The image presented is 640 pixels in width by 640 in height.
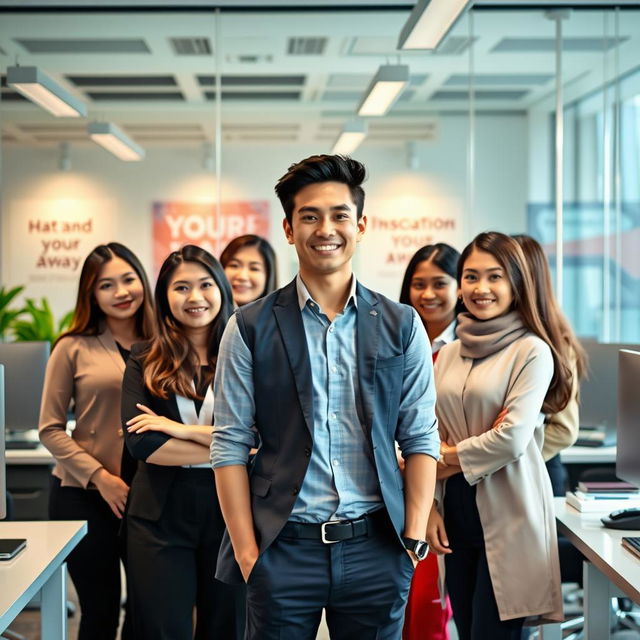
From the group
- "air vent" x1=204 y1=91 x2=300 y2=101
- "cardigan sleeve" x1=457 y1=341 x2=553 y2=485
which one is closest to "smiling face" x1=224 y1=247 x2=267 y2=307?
"cardigan sleeve" x1=457 y1=341 x2=553 y2=485

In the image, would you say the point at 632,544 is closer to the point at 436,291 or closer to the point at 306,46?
the point at 436,291

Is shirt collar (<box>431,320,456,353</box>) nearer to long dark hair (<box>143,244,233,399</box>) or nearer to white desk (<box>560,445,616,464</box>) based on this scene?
long dark hair (<box>143,244,233,399</box>)

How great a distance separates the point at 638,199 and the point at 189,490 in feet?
14.3

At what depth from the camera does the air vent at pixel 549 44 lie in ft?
18.3

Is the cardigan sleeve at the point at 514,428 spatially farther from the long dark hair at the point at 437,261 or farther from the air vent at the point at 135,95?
the air vent at the point at 135,95

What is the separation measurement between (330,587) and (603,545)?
945 millimetres

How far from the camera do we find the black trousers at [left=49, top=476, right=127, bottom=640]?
9.75 feet

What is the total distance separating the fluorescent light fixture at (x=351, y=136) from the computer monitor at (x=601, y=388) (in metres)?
2.39

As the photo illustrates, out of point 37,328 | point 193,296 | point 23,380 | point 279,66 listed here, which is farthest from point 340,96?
point 193,296

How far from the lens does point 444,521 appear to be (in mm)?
2611

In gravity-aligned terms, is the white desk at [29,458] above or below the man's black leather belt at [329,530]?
below

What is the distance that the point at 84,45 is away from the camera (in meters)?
5.52

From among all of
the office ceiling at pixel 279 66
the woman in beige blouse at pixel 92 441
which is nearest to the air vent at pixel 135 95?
the office ceiling at pixel 279 66

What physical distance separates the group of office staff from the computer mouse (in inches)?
9.5
